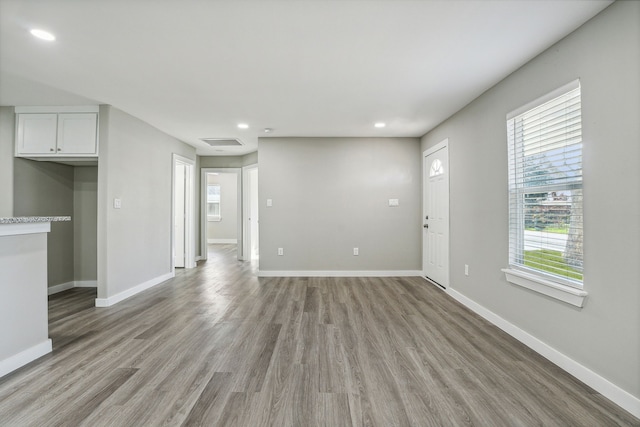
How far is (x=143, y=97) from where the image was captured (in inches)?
125

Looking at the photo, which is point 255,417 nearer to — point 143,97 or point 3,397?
point 3,397

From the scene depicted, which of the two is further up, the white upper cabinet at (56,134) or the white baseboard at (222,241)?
the white upper cabinet at (56,134)

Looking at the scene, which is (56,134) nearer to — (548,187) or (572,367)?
(548,187)

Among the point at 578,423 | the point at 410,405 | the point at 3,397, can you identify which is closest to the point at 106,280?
the point at 3,397

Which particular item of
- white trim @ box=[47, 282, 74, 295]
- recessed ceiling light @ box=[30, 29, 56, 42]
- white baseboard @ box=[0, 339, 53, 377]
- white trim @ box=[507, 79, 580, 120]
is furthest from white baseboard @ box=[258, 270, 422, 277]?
recessed ceiling light @ box=[30, 29, 56, 42]

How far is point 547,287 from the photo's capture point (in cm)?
218

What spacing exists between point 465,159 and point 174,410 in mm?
3621

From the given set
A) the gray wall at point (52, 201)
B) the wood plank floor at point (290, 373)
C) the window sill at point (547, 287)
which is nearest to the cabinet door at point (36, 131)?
the gray wall at point (52, 201)

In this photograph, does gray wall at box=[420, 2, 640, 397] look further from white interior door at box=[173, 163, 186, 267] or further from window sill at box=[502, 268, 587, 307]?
white interior door at box=[173, 163, 186, 267]

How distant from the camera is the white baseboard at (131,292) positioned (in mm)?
3406

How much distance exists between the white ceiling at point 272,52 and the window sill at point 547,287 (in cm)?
178

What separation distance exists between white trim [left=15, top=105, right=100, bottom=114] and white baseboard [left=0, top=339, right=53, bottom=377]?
2624 mm

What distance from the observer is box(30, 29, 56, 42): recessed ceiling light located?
2.02 m

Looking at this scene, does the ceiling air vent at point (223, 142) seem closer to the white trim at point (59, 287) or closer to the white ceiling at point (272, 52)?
the white ceiling at point (272, 52)
